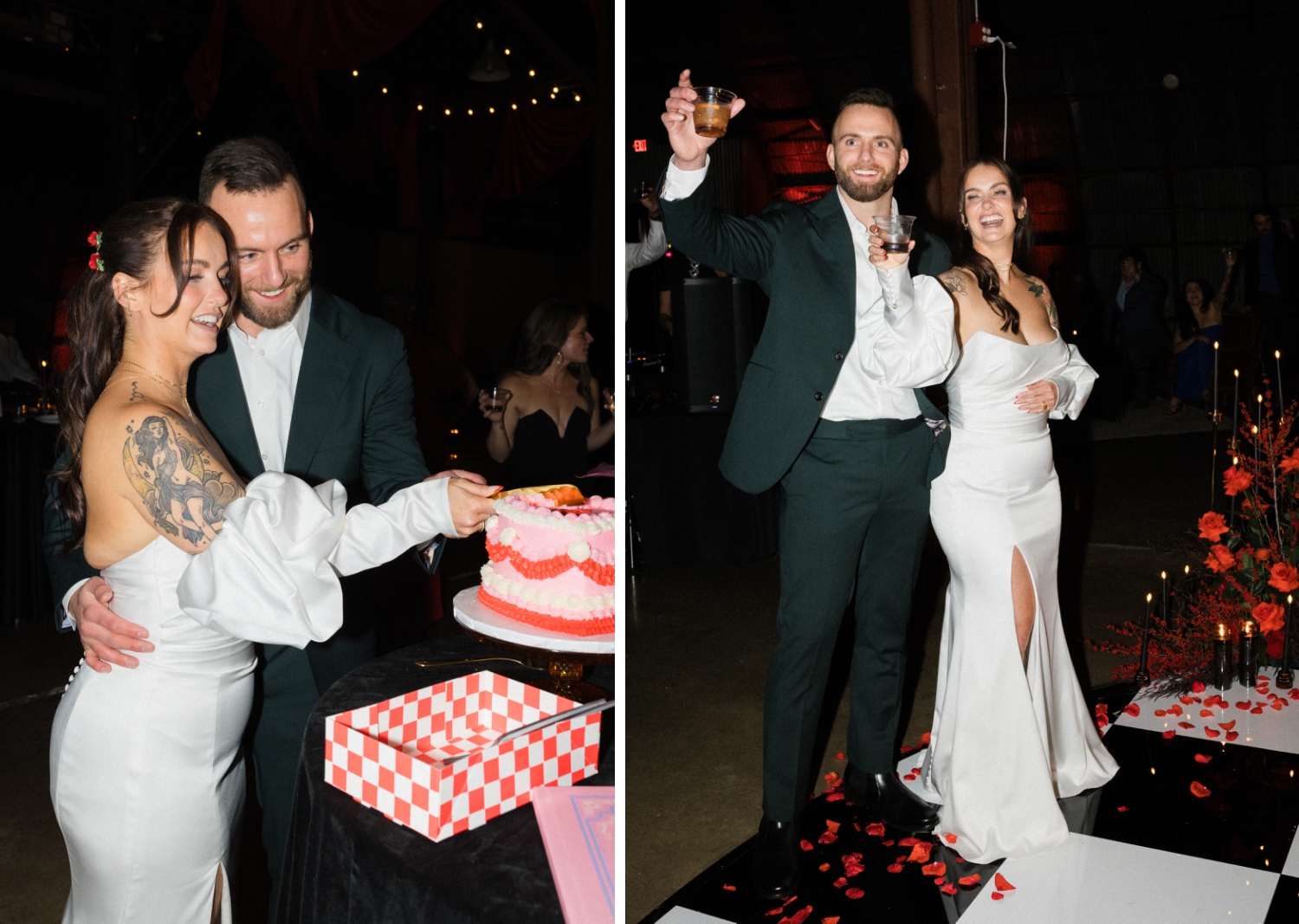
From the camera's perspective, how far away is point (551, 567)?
168 centimetres

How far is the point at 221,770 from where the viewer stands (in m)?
1.55

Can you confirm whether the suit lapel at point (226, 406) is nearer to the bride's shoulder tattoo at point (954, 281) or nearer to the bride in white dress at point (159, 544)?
the bride in white dress at point (159, 544)

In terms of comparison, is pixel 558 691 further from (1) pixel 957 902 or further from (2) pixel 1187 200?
(2) pixel 1187 200

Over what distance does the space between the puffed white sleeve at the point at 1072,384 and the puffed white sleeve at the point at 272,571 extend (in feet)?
5.69

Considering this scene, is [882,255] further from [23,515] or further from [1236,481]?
[23,515]

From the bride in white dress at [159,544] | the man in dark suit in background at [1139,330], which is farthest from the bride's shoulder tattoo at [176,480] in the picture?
the man in dark suit in background at [1139,330]

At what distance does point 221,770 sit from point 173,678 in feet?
0.55

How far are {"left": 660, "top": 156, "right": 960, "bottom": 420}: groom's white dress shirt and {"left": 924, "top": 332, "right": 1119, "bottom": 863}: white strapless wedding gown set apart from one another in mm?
213

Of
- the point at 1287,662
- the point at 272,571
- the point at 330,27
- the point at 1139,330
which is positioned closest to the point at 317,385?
the point at 272,571

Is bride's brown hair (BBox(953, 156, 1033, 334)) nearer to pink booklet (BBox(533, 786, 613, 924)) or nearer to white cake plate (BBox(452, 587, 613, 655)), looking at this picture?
white cake plate (BBox(452, 587, 613, 655))

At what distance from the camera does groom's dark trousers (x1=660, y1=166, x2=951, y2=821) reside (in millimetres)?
2074

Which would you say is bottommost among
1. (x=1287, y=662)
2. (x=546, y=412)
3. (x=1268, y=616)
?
(x=1287, y=662)

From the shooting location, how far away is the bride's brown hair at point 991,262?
2.27 m

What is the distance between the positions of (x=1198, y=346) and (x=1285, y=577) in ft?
23.1
